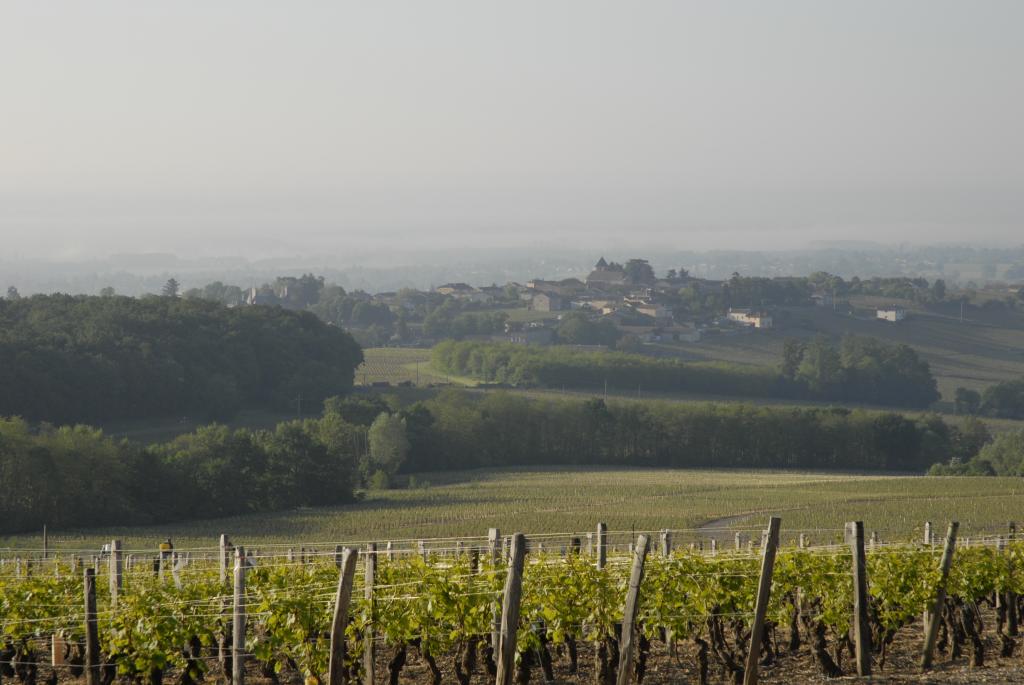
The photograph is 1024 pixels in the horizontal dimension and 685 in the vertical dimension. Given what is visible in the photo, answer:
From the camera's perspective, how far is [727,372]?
123375 mm

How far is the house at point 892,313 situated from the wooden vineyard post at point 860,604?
574ft

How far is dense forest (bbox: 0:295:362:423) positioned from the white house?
102044mm

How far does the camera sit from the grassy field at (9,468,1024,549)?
47844 mm

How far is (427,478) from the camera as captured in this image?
7531 centimetres

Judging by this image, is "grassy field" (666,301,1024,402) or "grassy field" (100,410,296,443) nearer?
"grassy field" (100,410,296,443)

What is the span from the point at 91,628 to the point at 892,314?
183 m

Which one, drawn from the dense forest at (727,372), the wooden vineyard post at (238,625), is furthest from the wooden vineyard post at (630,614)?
the dense forest at (727,372)

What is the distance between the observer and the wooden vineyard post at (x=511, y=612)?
39.1ft

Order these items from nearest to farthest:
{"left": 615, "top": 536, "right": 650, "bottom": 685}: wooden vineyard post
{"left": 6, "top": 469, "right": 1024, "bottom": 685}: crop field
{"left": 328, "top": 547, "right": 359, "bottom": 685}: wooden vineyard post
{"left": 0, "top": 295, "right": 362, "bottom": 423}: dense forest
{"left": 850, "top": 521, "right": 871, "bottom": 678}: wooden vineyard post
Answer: {"left": 328, "top": 547, "right": 359, "bottom": 685}: wooden vineyard post < {"left": 615, "top": 536, "right": 650, "bottom": 685}: wooden vineyard post < {"left": 6, "top": 469, "right": 1024, "bottom": 685}: crop field < {"left": 850, "top": 521, "right": 871, "bottom": 678}: wooden vineyard post < {"left": 0, "top": 295, "right": 362, "bottom": 423}: dense forest

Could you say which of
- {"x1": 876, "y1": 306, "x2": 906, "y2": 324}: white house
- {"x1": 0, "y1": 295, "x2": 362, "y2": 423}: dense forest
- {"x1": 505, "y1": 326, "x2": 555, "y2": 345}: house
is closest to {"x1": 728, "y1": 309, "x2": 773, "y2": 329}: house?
{"x1": 876, "y1": 306, "x2": 906, "y2": 324}: white house

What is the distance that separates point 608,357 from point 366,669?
371 ft

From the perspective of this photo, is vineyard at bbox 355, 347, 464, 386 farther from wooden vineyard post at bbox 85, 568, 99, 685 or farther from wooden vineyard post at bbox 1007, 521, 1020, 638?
wooden vineyard post at bbox 85, 568, 99, 685

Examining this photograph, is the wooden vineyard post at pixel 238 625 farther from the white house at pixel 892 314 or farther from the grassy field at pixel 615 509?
the white house at pixel 892 314

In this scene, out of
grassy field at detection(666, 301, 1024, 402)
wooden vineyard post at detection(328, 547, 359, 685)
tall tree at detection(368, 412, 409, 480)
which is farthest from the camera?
grassy field at detection(666, 301, 1024, 402)
